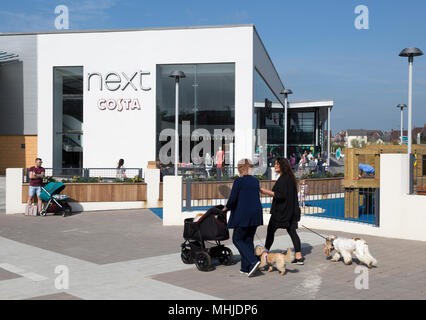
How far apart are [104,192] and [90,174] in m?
0.88

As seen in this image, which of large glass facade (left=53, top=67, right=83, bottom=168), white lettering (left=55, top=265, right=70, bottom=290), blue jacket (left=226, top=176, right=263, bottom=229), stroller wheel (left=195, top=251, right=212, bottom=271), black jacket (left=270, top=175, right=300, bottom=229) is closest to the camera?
white lettering (left=55, top=265, right=70, bottom=290)

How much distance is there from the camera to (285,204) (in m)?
7.55

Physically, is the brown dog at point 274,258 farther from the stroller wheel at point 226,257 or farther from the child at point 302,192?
the child at point 302,192

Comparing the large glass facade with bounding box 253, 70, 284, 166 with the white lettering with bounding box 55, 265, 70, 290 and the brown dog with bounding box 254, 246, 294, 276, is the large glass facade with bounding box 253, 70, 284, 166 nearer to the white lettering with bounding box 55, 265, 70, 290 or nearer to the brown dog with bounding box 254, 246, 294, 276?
the brown dog with bounding box 254, 246, 294, 276

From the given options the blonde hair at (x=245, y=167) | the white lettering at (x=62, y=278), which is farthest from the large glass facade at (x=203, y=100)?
the blonde hair at (x=245, y=167)

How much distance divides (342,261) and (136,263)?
135 inches

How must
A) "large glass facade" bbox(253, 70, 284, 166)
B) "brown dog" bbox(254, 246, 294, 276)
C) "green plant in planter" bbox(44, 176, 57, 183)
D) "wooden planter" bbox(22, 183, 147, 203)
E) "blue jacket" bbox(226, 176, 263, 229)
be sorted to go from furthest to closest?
"large glass facade" bbox(253, 70, 284, 166), "wooden planter" bbox(22, 183, 147, 203), "green plant in planter" bbox(44, 176, 57, 183), "brown dog" bbox(254, 246, 294, 276), "blue jacket" bbox(226, 176, 263, 229)

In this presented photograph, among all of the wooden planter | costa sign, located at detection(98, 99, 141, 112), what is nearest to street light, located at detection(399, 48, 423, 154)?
the wooden planter

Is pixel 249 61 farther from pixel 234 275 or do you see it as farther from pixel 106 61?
pixel 234 275

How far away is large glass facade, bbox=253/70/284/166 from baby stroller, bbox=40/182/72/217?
475 inches

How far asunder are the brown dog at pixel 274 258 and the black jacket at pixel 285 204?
2.00ft

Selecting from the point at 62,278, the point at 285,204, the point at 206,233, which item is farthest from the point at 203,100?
the point at 62,278

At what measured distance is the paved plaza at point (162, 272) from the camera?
6.07 m

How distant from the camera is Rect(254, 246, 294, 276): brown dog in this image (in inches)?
274
